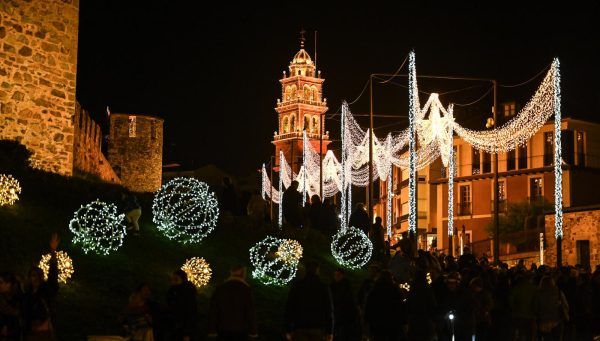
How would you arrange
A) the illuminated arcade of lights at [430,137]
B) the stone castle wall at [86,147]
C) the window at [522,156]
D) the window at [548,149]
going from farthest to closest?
the window at [522,156], the window at [548,149], the stone castle wall at [86,147], the illuminated arcade of lights at [430,137]

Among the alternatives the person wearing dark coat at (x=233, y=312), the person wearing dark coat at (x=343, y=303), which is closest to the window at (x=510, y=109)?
the person wearing dark coat at (x=343, y=303)

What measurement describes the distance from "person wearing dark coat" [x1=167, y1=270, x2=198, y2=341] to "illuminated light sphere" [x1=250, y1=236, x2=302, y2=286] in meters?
8.54

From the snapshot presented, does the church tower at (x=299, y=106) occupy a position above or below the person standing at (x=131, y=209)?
above

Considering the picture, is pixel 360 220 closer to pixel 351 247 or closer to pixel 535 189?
pixel 351 247

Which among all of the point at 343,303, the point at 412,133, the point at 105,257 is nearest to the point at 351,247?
the point at 412,133

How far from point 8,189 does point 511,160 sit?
1865 inches

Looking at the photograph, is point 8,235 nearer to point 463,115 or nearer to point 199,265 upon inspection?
point 199,265

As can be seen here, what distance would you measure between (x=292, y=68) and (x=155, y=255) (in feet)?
326

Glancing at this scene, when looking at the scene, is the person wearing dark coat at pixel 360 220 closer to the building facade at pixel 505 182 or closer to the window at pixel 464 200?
the building facade at pixel 505 182

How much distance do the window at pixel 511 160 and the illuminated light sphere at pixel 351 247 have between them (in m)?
38.1

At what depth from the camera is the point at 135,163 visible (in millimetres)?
51781

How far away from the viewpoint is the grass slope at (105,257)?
16.5 m

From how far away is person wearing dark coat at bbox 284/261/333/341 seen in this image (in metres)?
13.1

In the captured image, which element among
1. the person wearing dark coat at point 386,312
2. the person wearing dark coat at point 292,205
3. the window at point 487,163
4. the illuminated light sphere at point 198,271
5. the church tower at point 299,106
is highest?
the church tower at point 299,106
